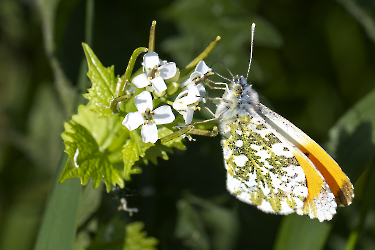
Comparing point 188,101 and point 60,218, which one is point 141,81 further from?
point 60,218

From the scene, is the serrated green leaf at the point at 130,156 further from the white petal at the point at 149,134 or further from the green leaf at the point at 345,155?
the green leaf at the point at 345,155

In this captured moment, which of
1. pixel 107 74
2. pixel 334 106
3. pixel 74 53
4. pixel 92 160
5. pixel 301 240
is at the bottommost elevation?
pixel 301 240

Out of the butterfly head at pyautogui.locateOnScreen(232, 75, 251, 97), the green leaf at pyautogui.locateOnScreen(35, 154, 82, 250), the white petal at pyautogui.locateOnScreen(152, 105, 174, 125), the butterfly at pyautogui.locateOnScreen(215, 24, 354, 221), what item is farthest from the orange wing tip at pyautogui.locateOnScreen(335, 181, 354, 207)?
the green leaf at pyautogui.locateOnScreen(35, 154, 82, 250)

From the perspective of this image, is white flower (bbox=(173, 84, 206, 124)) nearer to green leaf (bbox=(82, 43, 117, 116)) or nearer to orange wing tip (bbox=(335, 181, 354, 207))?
green leaf (bbox=(82, 43, 117, 116))

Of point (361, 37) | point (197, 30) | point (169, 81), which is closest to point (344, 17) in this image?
point (361, 37)

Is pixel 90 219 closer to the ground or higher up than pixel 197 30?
closer to the ground

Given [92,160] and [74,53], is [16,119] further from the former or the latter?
[92,160]
